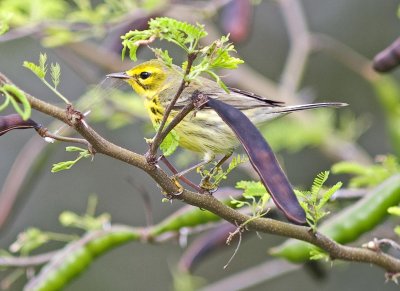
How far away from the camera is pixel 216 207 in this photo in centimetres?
220

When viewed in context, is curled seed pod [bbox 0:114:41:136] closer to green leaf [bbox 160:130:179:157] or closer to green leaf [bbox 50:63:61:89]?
green leaf [bbox 50:63:61:89]

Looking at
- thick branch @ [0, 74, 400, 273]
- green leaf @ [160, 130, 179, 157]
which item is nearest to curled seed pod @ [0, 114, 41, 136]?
thick branch @ [0, 74, 400, 273]

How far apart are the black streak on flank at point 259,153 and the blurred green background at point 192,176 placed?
493cm

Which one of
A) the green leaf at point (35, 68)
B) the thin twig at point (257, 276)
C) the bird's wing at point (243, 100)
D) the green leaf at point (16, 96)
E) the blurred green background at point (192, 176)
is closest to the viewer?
the green leaf at point (16, 96)

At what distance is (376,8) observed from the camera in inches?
310

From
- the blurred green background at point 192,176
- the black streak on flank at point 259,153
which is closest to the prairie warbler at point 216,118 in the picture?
the black streak on flank at point 259,153

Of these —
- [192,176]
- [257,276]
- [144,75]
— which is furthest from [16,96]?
[192,176]

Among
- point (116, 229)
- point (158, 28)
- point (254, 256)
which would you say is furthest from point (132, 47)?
point (254, 256)

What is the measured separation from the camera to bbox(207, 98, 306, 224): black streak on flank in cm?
198

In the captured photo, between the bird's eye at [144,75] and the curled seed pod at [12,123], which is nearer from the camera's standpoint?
the curled seed pod at [12,123]

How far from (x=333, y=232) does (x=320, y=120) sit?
1983 millimetres

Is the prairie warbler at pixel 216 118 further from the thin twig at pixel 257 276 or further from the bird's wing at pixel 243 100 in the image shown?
the thin twig at pixel 257 276

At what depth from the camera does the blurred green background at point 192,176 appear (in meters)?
→ 7.14

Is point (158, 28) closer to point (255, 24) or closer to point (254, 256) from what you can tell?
point (254, 256)
